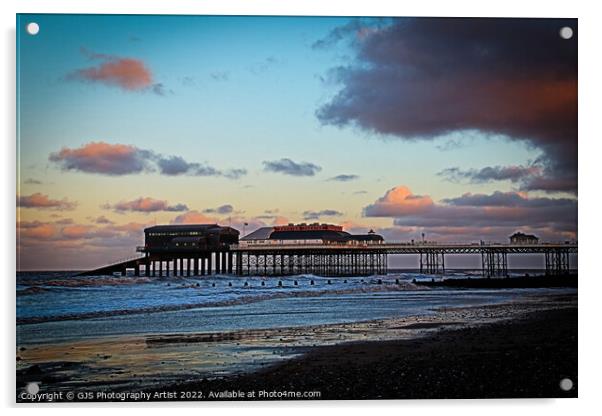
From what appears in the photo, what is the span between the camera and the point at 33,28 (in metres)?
5.91

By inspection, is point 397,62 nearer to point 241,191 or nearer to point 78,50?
point 241,191

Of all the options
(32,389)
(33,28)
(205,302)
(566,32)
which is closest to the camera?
(32,389)

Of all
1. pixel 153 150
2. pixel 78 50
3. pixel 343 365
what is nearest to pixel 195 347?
pixel 343 365

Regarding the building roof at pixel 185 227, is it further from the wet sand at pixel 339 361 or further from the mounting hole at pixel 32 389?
the mounting hole at pixel 32 389

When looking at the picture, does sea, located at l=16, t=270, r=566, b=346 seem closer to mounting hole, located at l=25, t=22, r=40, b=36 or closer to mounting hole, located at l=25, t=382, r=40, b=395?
mounting hole, located at l=25, t=382, r=40, b=395

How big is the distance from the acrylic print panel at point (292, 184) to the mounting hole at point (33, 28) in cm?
1

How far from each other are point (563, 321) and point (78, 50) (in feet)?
14.9

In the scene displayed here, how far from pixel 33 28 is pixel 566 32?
428 centimetres

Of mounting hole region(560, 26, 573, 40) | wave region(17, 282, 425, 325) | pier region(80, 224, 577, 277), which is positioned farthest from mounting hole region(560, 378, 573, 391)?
mounting hole region(560, 26, 573, 40)

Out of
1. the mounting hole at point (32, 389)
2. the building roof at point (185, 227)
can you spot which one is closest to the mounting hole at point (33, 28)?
the building roof at point (185, 227)

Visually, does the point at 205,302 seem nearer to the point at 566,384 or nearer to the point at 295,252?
the point at 295,252

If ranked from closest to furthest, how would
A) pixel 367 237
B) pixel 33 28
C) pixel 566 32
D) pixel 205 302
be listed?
pixel 33 28
pixel 566 32
pixel 367 237
pixel 205 302

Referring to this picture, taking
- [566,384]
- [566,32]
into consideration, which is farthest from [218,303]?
[566,32]

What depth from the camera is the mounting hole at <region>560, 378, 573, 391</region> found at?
19.6 feet
